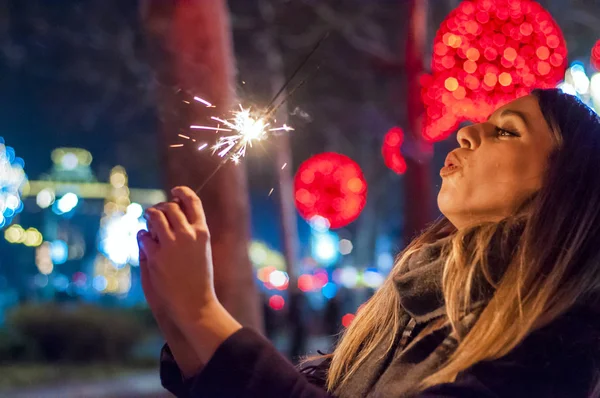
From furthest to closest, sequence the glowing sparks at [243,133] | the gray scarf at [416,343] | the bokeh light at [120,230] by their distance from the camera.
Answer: the bokeh light at [120,230], the glowing sparks at [243,133], the gray scarf at [416,343]

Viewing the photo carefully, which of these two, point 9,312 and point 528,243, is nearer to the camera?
point 528,243

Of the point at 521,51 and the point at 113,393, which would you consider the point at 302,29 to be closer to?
the point at 521,51

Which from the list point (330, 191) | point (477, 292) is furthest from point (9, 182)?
point (477, 292)

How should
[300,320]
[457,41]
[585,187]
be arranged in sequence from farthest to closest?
[300,320], [457,41], [585,187]

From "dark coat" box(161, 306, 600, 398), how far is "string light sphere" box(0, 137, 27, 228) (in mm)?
14449

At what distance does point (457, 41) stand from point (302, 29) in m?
4.89

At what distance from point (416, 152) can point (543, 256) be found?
542 centimetres

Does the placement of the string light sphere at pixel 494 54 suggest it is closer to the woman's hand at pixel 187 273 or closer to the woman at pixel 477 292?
the woman at pixel 477 292

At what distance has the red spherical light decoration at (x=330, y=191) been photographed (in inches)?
262

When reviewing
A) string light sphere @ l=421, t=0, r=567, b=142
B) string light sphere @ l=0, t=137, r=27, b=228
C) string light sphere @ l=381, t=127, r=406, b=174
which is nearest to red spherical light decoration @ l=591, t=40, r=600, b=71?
string light sphere @ l=381, t=127, r=406, b=174

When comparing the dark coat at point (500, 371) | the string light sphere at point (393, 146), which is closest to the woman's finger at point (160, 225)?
the dark coat at point (500, 371)

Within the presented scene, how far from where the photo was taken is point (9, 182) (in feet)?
48.0

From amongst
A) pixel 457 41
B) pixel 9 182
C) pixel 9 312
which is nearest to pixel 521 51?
pixel 457 41

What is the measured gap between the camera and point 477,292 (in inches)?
60.9
